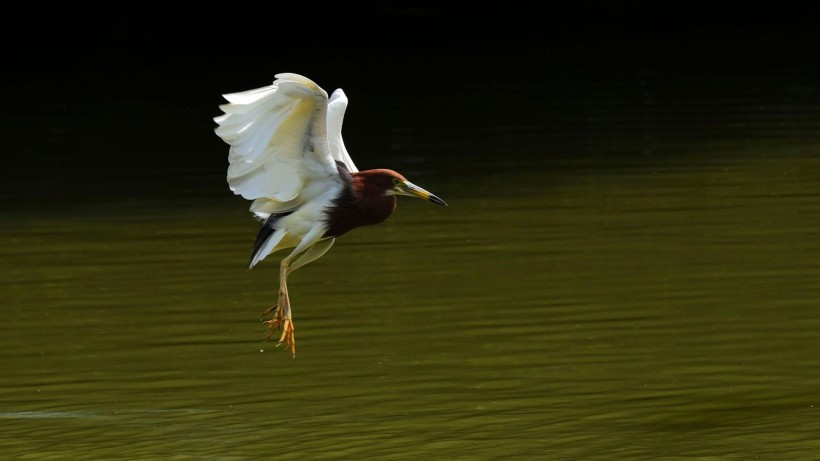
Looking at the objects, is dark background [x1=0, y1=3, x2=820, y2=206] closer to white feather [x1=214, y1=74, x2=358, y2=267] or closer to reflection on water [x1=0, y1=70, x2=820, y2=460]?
reflection on water [x1=0, y1=70, x2=820, y2=460]

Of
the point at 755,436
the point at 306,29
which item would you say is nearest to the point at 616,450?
the point at 755,436

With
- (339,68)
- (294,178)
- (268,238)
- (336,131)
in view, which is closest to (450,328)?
(336,131)

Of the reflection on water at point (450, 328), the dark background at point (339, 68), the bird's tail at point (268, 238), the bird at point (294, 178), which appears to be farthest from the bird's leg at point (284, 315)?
the dark background at point (339, 68)

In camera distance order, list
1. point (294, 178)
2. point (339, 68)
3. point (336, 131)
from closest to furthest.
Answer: point (294, 178), point (336, 131), point (339, 68)

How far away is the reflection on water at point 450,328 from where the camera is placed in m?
8.31

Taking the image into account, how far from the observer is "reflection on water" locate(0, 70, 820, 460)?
27.3 feet

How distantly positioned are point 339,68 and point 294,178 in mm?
16681

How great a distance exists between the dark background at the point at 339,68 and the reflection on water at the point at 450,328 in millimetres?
2530

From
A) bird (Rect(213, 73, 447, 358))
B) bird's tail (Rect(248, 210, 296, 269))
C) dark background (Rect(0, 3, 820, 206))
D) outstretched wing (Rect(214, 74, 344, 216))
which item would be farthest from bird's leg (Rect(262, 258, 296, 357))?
dark background (Rect(0, 3, 820, 206))

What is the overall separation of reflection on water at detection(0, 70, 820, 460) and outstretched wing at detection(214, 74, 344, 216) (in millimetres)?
1173

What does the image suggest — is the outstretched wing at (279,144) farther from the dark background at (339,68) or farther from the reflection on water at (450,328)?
the dark background at (339,68)

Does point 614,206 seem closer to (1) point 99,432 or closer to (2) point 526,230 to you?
(2) point 526,230

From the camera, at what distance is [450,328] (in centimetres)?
1050

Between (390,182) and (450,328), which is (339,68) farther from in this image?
(390,182)
